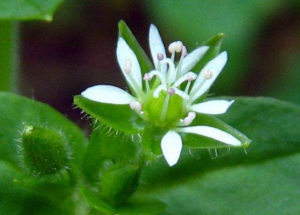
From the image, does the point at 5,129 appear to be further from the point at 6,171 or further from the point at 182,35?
the point at 182,35

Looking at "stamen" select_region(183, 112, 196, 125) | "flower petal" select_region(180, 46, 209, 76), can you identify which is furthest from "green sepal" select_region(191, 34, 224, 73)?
"stamen" select_region(183, 112, 196, 125)

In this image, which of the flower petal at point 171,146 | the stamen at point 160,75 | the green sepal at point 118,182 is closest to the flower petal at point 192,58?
the stamen at point 160,75

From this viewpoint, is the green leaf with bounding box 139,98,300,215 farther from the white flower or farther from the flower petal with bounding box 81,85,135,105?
the flower petal with bounding box 81,85,135,105

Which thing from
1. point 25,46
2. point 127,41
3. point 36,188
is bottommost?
point 25,46

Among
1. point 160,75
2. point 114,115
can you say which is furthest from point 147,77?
point 114,115

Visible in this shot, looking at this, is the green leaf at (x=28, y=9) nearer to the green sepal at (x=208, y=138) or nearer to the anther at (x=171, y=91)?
the anther at (x=171, y=91)

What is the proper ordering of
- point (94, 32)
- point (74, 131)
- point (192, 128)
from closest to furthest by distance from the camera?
point (192, 128) < point (74, 131) < point (94, 32)

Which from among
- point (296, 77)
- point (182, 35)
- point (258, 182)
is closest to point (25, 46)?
point (182, 35)

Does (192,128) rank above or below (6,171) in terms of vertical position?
above
